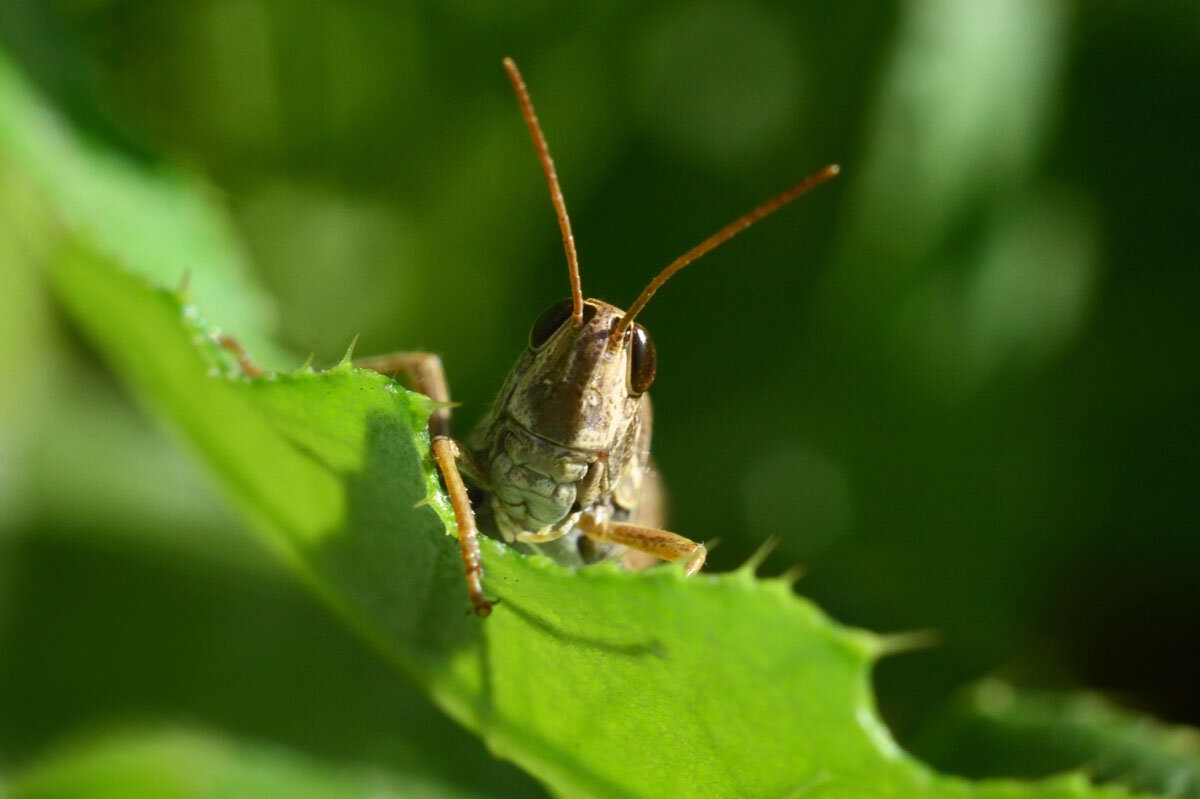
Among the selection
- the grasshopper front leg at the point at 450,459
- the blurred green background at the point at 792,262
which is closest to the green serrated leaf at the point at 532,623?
the grasshopper front leg at the point at 450,459

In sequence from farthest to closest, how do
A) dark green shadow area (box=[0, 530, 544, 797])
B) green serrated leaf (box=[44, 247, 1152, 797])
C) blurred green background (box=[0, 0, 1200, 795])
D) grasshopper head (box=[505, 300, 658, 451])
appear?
1. blurred green background (box=[0, 0, 1200, 795])
2. dark green shadow area (box=[0, 530, 544, 797])
3. grasshopper head (box=[505, 300, 658, 451])
4. green serrated leaf (box=[44, 247, 1152, 797])

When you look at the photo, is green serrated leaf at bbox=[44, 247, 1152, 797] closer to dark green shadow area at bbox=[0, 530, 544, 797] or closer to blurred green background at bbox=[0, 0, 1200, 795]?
dark green shadow area at bbox=[0, 530, 544, 797]

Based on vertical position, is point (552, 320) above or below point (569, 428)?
above

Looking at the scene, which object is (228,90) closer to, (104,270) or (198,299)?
(198,299)

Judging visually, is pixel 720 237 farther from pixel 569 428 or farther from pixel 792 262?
pixel 792 262

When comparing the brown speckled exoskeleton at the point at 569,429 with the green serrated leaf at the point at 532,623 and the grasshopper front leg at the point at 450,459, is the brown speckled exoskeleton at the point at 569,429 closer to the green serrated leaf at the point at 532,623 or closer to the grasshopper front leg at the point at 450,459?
the grasshopper front leg at the point at 450,459

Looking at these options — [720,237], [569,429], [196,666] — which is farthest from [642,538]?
[196,666]

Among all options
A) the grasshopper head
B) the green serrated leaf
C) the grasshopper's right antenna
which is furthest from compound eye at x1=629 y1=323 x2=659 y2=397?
the green serrated leaf
